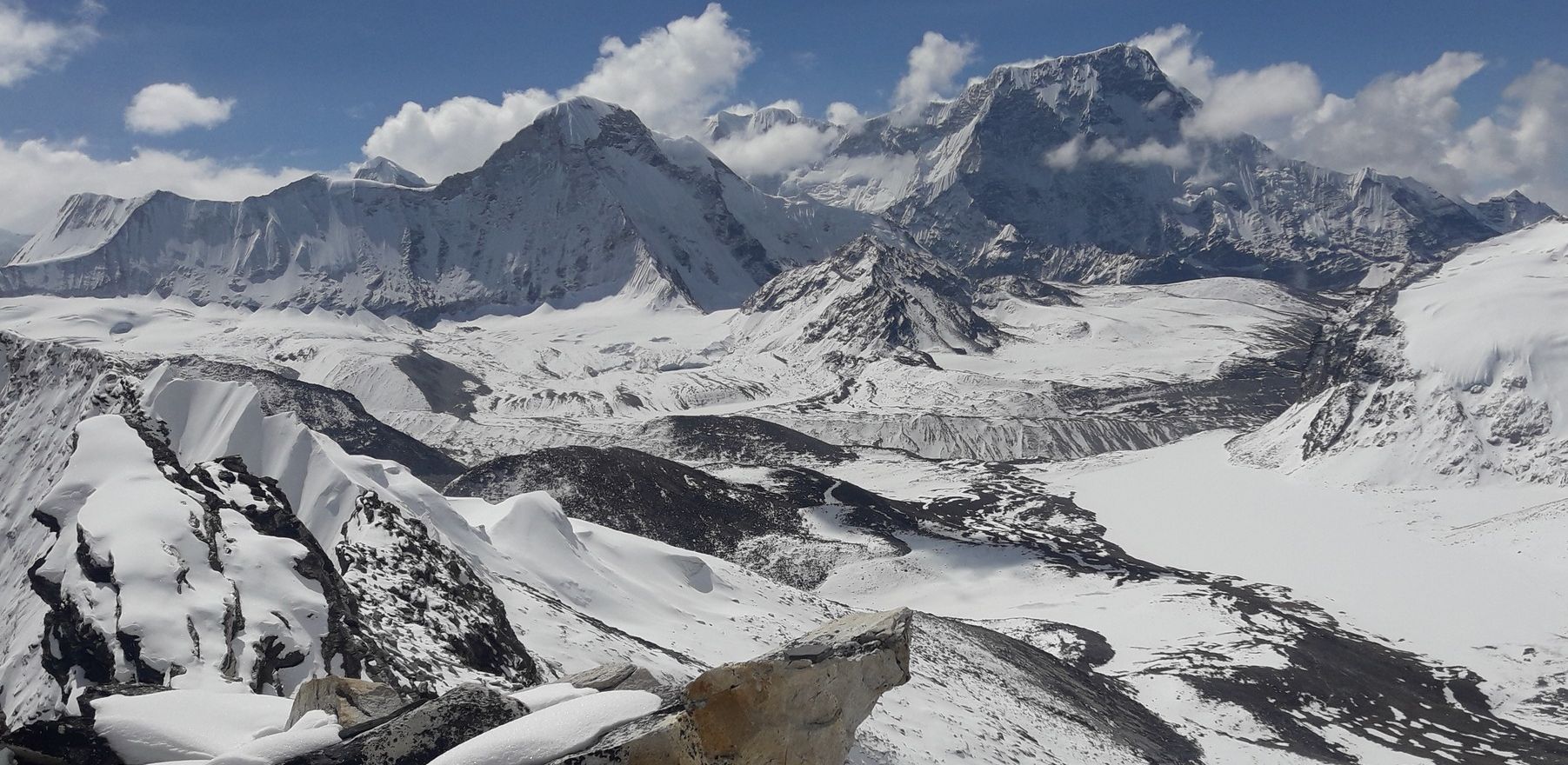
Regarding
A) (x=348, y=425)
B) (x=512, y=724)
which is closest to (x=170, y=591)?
(x=512, y=724)

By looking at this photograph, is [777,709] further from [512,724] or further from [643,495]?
[643,495]

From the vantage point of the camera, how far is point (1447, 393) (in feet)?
342

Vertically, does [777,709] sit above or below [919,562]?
above

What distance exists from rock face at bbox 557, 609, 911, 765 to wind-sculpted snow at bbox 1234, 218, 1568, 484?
10657 centimetres

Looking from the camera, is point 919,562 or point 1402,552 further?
point 1402,552

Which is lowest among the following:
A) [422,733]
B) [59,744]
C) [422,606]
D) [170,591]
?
[422,606]

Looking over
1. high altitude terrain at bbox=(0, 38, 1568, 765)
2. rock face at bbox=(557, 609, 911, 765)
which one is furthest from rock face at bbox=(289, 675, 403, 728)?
rock face at bbox=(557, 609, 911, 765)

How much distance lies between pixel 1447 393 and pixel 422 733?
119 metres

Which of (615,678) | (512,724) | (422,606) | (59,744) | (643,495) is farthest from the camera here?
(643,495)

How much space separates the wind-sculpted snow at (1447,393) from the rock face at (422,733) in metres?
110

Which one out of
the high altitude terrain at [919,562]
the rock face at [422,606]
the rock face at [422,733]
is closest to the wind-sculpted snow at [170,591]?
the high altitude terrain at [919,562]

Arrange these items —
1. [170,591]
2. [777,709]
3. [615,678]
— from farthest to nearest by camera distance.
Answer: [170,591]
[615,678]
[777,709]

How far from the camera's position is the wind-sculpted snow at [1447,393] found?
322ft

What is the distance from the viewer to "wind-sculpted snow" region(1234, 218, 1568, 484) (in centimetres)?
9825
